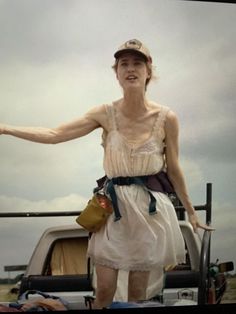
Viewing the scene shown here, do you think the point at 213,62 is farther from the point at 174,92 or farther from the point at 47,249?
the point at 47,249

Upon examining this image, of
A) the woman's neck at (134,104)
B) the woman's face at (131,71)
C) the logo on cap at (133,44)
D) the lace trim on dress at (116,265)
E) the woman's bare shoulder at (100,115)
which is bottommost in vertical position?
the lace trim on dress at (116,265)

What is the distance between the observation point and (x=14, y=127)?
3057 mm

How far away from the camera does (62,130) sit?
3105 millimetres

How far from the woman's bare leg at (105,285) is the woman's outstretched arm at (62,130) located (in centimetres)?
66

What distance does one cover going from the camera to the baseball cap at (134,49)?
10.3ft

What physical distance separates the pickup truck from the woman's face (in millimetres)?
617

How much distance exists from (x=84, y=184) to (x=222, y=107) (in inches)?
31.9

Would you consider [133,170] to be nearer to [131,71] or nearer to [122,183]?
[122,183]

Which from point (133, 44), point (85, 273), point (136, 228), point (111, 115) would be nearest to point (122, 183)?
point (136, 228)

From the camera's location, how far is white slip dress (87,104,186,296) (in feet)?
10.0

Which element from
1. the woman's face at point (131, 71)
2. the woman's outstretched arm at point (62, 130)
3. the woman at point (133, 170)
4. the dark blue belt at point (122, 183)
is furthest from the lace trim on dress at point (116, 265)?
the woman's face at point (131, 71)

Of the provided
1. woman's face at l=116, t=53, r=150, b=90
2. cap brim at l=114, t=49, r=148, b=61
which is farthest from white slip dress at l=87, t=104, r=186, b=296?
cap brim at l=114, t=49, r=148, b=61

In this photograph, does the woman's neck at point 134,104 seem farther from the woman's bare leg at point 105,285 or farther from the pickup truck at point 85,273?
the woman's bare leg at point 105,285

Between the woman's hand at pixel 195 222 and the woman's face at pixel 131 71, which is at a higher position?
the woman's face at pixel 131 71
